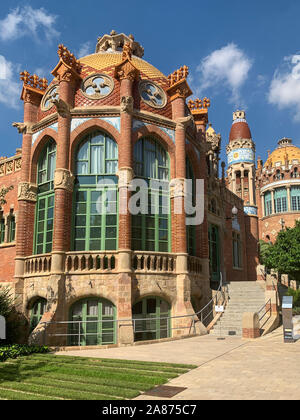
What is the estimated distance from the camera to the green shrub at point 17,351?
12.6 meters

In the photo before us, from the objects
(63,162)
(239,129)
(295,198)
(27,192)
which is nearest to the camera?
(63,162)

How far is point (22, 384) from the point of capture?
888cm

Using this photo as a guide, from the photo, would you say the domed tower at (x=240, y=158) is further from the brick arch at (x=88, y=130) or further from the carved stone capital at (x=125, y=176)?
the carved stone capital at (x=125, y=176)

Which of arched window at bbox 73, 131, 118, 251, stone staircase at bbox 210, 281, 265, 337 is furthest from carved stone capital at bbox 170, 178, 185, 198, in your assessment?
stone staircase at bbox 210, 281, 265, 337

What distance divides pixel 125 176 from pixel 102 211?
199 cm

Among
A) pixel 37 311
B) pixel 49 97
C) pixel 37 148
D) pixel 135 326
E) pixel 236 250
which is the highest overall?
pixel 49 97

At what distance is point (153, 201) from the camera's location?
19109mm

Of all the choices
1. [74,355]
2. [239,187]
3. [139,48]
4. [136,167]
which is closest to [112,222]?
[136,167]

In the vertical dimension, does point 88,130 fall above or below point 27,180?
above

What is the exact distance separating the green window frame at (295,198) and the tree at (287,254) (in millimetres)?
20203

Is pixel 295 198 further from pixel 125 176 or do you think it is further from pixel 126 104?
pixel 125 176

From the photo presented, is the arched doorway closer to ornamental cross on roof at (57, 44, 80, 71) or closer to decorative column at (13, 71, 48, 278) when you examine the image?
decorative column at (13, 71, 48, 278)

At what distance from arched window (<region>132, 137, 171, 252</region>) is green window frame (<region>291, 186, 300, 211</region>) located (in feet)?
105

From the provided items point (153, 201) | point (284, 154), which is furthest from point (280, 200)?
point (153, 201)
